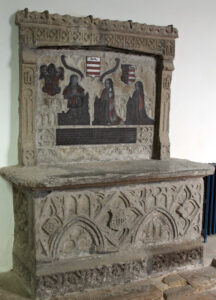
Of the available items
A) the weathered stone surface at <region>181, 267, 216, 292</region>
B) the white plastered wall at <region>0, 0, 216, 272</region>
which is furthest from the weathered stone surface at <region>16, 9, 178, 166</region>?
the weathered stone surface at <region>181, 267, 216, 292</region>

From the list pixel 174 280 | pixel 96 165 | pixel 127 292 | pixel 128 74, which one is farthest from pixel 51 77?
pixel 174 280

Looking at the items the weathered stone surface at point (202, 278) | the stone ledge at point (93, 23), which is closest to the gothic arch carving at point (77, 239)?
the weathered stone surface at point (202, 278)

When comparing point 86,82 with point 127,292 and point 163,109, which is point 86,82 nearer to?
point 163,109

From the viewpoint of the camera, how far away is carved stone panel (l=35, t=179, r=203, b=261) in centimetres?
280

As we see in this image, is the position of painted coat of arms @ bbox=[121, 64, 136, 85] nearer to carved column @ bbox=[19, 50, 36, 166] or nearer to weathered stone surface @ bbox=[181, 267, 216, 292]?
carved column @ bbox=[19, 50, 36, 166]

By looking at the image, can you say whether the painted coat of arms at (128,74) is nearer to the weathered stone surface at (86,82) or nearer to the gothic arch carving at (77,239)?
the weathered stone surface at (86,82)

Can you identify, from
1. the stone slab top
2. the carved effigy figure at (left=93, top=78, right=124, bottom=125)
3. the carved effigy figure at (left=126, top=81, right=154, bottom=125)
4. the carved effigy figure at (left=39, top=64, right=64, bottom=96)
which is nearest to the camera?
the stone slab top

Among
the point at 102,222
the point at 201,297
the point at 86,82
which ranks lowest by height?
the point at 201,297

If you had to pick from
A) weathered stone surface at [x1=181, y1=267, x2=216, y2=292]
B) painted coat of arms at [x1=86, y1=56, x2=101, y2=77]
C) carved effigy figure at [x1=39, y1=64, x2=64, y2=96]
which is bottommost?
weathered stone surface at [x1=181, y1=267, x2=216, y2=292]

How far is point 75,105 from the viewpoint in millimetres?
3277

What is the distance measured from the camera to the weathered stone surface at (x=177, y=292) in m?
2.89

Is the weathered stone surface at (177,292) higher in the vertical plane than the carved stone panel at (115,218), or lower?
lower

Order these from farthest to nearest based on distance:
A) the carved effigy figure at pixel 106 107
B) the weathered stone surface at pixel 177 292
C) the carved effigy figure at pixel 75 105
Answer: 1. the carved effigy figure at pixel 106 107
2. the carved effigy figure at pixel 75 105
3. the weathered stone surface at pixel 177 292

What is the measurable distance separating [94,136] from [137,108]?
54cm
